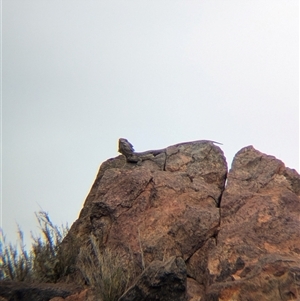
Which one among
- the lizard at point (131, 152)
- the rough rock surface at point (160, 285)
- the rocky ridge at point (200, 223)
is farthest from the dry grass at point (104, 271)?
the lizard at point (131, 152)

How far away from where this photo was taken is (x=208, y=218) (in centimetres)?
892

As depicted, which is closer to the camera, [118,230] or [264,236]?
[264,236]

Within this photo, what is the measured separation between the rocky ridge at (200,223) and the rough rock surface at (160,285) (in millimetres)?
12

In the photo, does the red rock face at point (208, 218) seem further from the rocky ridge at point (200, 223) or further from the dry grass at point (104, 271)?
the dry grass at point (104, 271)

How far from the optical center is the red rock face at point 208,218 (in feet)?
Answer: 24.7

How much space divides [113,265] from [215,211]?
73.2 inches

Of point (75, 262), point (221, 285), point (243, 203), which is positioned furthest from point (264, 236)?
point (75, 262)

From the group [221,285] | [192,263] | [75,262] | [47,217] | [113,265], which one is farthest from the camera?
[47,217]

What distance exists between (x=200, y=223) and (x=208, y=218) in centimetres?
15

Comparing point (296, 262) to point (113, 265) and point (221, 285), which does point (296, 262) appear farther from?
point (113, 265)

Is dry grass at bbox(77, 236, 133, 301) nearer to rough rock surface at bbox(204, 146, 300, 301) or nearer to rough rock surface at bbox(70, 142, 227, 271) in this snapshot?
rough rock surface at bbox(70, 142, 227, 271)

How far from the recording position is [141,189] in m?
9.64

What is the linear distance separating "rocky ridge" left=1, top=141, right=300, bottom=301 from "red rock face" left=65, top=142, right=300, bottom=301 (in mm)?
14

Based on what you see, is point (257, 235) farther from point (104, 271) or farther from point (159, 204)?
point (104, 271)
